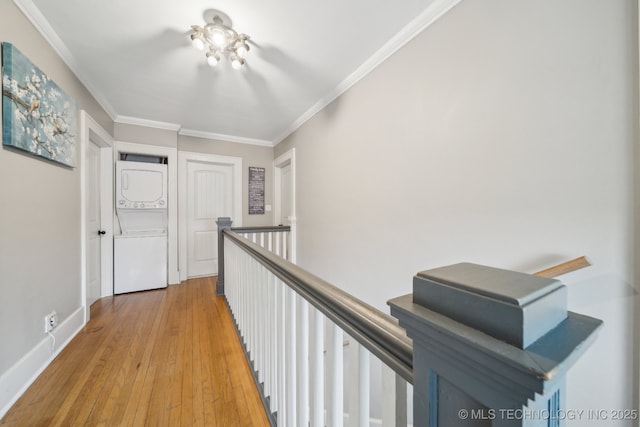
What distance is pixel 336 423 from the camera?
0.67m

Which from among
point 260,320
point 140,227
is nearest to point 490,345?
point 260,320

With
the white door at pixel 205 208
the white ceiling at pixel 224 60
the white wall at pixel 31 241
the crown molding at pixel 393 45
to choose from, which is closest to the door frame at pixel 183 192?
the white door at pixel 205 208

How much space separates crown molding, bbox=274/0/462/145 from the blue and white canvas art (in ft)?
7.43

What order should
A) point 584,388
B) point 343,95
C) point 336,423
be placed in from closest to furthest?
point 336,423 → point 584,388 → point 343,95

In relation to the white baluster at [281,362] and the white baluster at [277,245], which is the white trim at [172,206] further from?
the white baluster at [281,362]

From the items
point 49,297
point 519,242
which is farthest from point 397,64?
point 49,297

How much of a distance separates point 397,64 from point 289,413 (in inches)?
89.1

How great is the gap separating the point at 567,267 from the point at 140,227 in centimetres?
416

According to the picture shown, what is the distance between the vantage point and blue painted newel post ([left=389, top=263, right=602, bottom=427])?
0.25 m

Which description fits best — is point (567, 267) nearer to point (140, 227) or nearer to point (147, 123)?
point (140, 227)

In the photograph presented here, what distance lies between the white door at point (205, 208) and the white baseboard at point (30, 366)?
1.86 meters

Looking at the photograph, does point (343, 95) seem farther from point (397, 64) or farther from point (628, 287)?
point (628, 287)

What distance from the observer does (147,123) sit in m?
3.23

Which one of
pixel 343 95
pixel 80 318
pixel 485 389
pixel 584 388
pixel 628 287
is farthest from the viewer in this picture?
pixel 343 95
